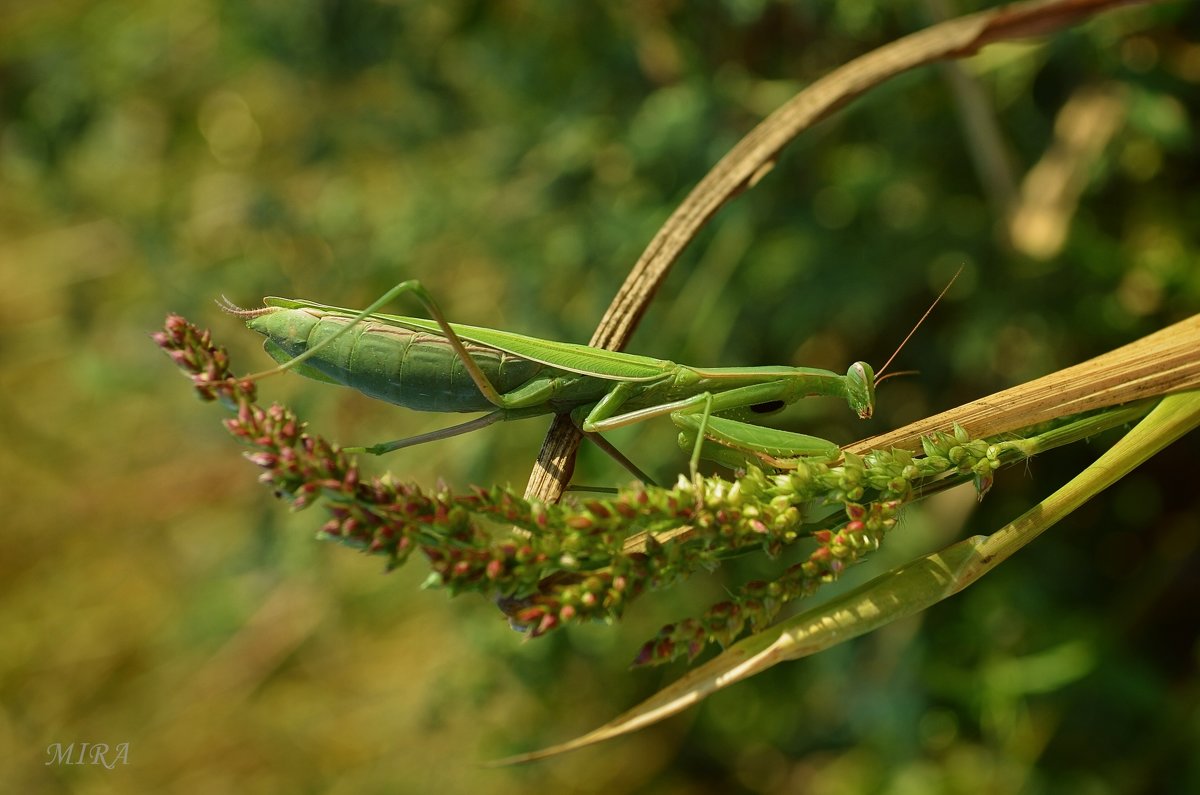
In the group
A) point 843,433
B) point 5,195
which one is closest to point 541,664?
point 843,433

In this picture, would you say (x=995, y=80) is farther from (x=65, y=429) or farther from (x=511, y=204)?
(x=65, y=429)

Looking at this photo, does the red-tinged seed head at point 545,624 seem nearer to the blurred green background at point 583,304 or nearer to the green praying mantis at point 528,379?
the green praying mantis at point 528,379

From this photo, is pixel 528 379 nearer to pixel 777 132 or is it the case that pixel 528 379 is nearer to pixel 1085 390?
pixel 777 132

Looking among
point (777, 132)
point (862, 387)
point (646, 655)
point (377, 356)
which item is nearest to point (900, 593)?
point (646, 655)

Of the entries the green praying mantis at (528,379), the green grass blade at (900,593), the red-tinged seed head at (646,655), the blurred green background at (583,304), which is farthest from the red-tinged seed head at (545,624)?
the blurred green background at (583,304)

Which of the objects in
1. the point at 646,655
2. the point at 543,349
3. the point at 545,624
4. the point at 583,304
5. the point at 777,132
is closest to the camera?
the point at 545,624

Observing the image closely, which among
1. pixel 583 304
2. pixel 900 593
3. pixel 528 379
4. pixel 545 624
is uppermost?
pixel 583 304

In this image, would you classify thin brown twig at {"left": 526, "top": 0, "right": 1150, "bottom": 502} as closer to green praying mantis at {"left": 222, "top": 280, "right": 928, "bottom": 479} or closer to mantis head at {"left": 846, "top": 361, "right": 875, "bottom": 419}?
green praying mantis at {"left": 222, "top": 280, "right": 928, "bottom": 479}
